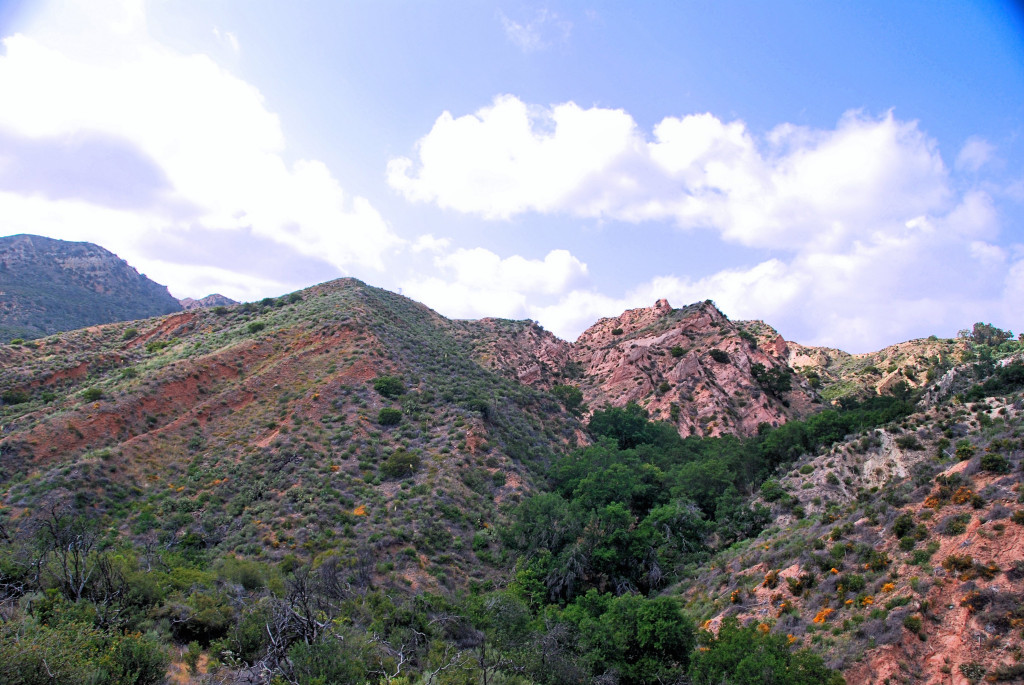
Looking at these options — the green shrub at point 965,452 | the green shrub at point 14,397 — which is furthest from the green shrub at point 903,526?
the green shrub at point 14,397

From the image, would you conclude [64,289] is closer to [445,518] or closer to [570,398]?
[570,398]

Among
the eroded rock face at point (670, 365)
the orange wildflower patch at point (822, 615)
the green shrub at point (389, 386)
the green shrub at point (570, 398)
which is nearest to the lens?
the orange wildflower patch at point (822, 615)

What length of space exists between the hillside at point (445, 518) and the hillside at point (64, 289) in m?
36.7

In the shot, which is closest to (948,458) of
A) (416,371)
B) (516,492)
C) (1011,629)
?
(1011,629)

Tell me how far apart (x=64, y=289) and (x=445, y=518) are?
92728 mm

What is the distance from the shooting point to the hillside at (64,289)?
69688 mm

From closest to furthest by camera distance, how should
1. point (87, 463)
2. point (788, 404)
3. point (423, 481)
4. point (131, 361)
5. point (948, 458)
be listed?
1. point (948, 458)
2. point (87, 463)
3. point (423, 481)
4. point (131, 361)
5. point (788, 404)

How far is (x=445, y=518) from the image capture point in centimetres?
2405

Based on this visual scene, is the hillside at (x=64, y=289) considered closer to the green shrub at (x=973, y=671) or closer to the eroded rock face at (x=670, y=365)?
the eroded rock face at (x=670, y=365)

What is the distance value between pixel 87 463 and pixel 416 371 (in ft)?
62.7

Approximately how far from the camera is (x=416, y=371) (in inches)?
1490

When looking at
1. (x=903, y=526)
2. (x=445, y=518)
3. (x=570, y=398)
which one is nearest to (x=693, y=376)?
(x=570, y=398)

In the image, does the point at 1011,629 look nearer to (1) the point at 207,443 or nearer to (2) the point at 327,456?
(2) the point at 327,456

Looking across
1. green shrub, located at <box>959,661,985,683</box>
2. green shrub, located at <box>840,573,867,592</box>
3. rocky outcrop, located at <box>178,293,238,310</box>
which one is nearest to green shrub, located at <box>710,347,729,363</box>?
green shrub, located at <box>840,573,867,592</box>
